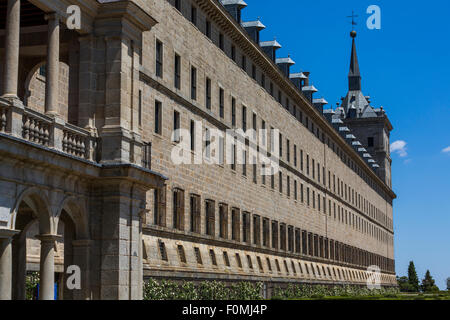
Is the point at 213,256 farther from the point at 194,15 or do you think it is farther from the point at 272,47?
the point at 272,47

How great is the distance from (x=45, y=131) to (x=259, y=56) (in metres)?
35.1

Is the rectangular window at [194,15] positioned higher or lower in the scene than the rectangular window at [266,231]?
higher

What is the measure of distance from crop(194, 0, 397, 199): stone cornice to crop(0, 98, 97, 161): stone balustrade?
22.4 metres

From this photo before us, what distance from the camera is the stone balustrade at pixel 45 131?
19797 mm

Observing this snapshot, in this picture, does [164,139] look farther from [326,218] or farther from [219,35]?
[326,218]

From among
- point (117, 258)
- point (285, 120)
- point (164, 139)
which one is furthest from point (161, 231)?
point (285, 120)

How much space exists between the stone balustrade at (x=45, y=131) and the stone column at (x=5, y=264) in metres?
2.51

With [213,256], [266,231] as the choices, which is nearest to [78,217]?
[213,256]

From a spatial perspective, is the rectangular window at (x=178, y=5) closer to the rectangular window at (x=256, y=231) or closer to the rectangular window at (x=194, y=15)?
the rectangular window at (x=194, y=15)

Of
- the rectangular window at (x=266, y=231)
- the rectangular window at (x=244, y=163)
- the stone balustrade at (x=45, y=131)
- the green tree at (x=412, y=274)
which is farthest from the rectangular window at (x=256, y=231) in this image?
the green tree at (x=412, y=274)

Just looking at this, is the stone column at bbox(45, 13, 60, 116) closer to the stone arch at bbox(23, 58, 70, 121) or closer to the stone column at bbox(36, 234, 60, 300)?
the stone column at bbox(36, 234, 60, 300)

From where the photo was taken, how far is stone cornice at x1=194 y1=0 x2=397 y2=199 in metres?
46.0

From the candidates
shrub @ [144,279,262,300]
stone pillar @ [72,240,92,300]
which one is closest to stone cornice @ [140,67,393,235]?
shrub @ [144,279,262,300]
